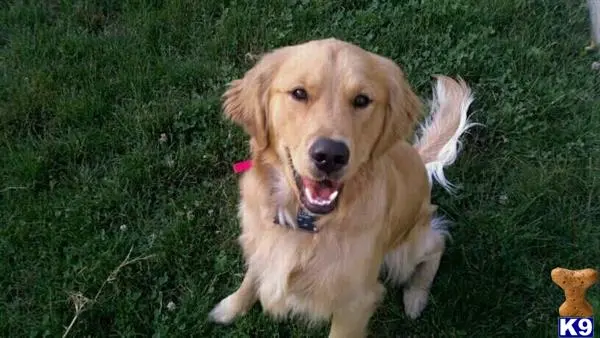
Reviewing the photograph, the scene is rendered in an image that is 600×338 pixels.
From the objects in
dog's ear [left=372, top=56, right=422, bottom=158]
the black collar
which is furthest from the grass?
dog's ear [left=372, top=56, right=422, bottom=158]

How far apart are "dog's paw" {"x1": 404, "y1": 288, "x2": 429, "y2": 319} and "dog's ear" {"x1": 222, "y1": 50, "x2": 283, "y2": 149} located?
1.39 metres

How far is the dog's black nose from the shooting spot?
8.24 ft

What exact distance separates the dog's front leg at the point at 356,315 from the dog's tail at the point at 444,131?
100 centimetres

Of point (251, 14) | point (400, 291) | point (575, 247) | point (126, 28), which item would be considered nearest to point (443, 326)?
point (400, 291)

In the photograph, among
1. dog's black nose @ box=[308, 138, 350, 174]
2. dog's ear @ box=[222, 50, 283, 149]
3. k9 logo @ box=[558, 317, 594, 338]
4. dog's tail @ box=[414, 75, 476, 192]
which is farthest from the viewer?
dog's tail @ box=[414, 75, 476, 192]

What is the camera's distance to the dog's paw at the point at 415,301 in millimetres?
3643

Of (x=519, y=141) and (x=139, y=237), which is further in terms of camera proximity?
(x=519, y=141)

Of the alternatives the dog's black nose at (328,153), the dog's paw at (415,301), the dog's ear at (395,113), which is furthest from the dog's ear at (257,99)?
the dog's paw at (415,301)

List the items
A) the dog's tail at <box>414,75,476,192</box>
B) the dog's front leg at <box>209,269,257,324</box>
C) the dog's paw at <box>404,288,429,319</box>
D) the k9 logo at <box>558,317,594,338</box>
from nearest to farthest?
the k9 logo at <box>558,317,594,338</box> < the dog's front leg at <box>209,269,257,324</box> < the dog's paw at <box>404,288,429,319</box> < the dog's tail at <box>414,75,476,192</box>

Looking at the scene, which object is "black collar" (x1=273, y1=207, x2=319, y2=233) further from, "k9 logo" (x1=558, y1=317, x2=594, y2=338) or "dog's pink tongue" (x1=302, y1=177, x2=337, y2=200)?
"k9 logo" (x1=558, y1=317, x2=594, y2=338)

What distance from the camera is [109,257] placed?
359 centimetres

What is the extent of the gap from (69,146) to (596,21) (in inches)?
151

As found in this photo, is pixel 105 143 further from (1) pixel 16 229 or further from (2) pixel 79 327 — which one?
(2) pixel 79 327

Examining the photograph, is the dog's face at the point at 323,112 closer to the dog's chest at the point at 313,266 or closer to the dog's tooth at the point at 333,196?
the dog's tooth at the point at 333,196
